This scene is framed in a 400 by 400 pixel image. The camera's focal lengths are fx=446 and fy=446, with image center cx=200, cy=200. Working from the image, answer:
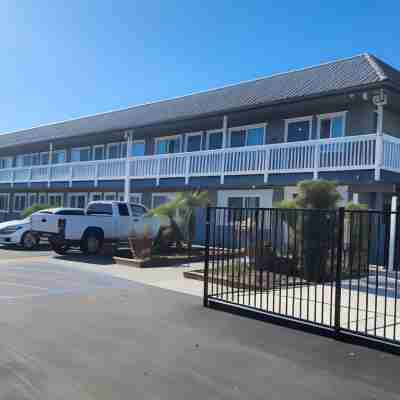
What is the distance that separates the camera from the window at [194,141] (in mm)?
22781

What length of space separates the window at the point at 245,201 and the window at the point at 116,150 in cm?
948

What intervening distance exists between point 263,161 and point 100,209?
264 inches

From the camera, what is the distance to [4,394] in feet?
13.3

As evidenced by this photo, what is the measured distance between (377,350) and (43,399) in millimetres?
4060

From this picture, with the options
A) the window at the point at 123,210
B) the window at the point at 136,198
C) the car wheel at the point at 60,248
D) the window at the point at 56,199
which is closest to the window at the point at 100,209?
the window at the point at 123,210

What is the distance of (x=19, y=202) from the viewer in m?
35.7

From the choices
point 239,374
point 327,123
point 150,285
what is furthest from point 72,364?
point 327,123

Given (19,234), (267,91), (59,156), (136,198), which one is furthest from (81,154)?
(267,91)

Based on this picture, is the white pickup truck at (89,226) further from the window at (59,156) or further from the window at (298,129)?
the window at (59,156)

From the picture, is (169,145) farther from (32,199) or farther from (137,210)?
(32,199)

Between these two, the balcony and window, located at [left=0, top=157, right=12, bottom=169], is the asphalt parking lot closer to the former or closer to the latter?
the balcony

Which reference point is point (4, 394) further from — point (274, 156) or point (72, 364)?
point (274, 156)

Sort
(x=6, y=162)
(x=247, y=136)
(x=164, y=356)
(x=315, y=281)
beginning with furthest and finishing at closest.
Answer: (x=6, y=162) → (x=247, y=136) → (x=315, y=281) → (x=164, y=356)

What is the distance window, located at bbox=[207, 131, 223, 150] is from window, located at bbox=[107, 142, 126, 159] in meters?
6.96
